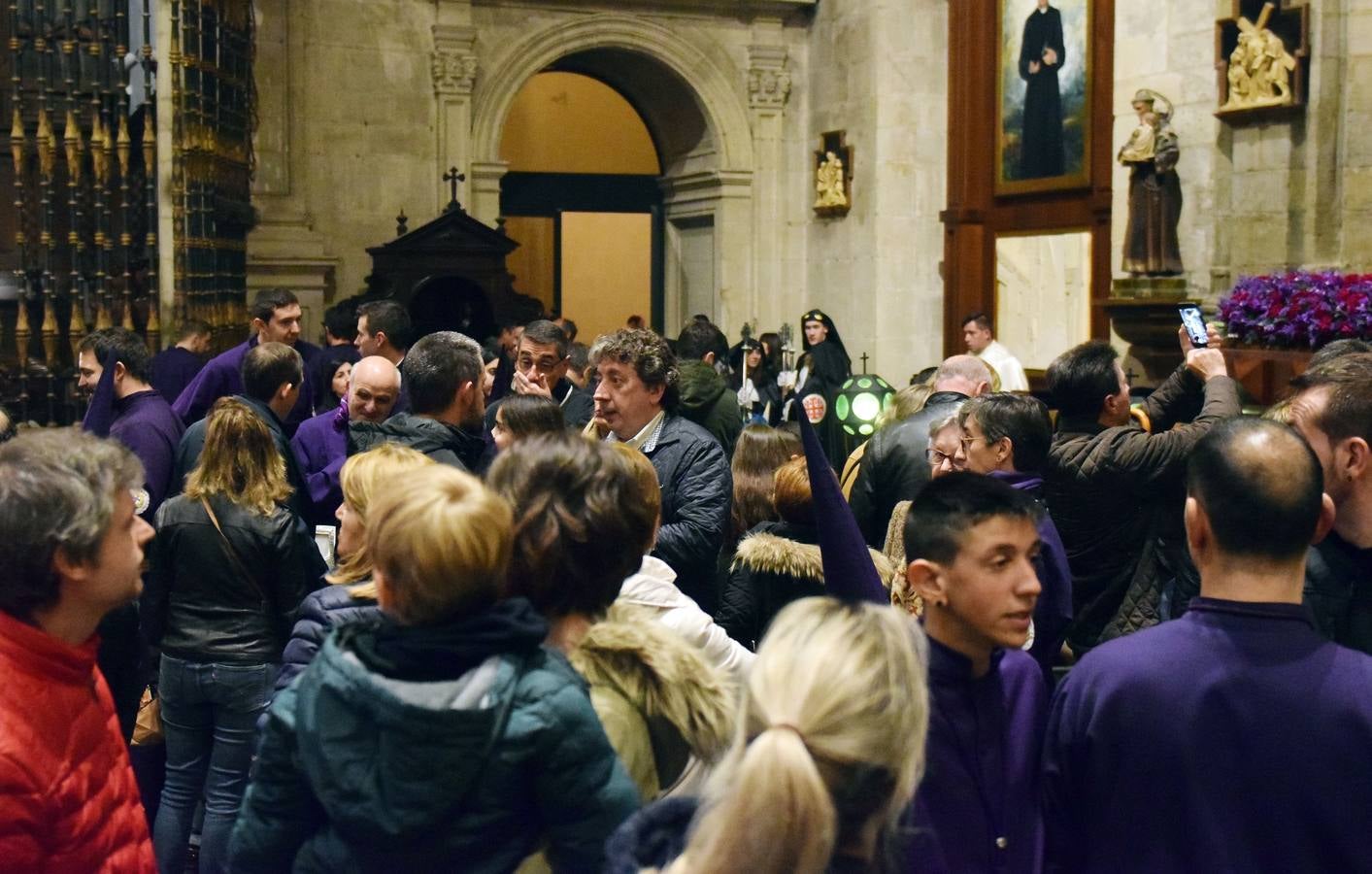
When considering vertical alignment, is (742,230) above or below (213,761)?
above

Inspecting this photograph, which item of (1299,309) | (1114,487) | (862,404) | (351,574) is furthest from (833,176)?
(351,574)

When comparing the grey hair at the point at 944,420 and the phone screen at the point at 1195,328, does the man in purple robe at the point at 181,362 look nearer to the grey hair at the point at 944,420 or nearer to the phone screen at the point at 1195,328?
the grey hair at the point at 944,420

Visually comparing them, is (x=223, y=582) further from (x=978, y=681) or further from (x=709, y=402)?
(x=709, y=402)

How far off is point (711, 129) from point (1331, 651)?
13.8 meters

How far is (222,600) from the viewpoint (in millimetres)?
4250

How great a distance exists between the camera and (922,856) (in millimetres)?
2273

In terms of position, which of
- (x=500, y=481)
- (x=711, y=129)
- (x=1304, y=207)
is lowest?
(x=500, y=481)

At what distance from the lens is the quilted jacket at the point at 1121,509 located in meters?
4.28

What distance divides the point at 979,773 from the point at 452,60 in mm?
12801

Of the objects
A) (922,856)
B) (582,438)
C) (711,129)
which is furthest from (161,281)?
(711,129)

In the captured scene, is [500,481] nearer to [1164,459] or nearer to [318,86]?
[1164,459]

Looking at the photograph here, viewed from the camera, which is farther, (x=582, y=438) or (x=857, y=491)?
(x=857, y=491)

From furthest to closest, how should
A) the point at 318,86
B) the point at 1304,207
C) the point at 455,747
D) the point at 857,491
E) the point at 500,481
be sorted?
the point at 318,86 → the point at 1304,207 → the point at 857,491 → the point at 500,481 → the point at 455,747

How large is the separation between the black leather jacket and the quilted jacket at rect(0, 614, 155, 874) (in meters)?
1.76
